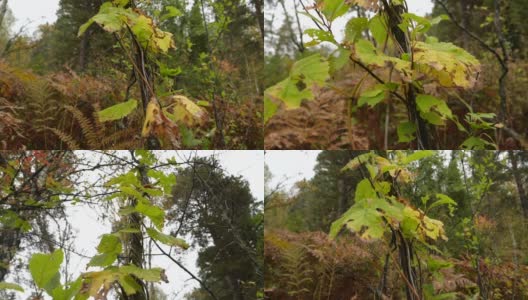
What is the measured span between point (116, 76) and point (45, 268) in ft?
6.22

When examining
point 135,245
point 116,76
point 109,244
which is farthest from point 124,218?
point 116,76

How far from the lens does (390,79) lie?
1245 millimetres

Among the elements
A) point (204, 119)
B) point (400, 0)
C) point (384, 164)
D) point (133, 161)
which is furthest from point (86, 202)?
point (400, 0)

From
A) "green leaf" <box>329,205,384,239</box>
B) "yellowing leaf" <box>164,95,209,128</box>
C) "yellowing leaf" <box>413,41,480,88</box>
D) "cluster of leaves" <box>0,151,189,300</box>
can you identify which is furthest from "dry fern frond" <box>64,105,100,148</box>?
"yellowing leaf" <box>413,41,480,88</box>

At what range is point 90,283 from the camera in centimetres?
110

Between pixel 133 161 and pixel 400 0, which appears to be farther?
pixel 133 161

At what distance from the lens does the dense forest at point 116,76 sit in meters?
2.19

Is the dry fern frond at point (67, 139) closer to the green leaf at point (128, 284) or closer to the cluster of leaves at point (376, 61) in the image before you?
the green leaf at point (128, 284)

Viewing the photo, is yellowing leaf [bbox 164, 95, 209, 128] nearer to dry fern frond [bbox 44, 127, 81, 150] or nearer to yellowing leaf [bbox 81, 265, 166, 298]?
yellowing leaf [bbox 81, 265, 166, 298]

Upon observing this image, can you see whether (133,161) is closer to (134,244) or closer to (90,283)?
(134,244)

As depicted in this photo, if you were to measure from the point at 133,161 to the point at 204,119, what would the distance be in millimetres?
896

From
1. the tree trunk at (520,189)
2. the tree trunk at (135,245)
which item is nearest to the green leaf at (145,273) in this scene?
the tree trunk at (135,245)

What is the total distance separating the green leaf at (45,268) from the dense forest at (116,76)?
687 millimetres

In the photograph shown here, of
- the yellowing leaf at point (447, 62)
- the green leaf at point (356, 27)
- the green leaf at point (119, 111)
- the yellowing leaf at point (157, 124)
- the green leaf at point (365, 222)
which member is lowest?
the green leaf at point (365, 222)
